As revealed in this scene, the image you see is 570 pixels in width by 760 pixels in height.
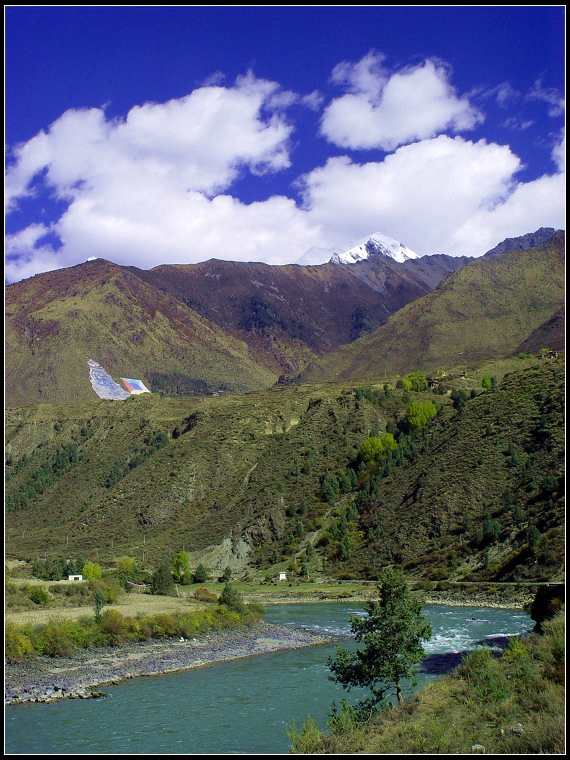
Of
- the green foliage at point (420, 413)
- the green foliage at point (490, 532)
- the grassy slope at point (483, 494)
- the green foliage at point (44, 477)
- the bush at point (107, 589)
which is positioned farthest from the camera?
the green foliage at point (44, 477)

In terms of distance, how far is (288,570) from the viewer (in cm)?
7281

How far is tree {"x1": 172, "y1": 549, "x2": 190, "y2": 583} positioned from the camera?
70.7 metres

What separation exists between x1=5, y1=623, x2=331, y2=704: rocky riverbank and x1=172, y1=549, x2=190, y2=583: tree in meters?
26.5

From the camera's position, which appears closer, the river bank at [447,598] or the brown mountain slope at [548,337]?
the river bank at [447,598]

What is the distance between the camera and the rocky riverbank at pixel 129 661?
29.3 m

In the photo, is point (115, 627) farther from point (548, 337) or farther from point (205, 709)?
point (548, 337)

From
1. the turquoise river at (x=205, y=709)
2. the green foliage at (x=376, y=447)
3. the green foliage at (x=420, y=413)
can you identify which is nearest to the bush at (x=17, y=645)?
the turquoise river at (x=205, y=709)

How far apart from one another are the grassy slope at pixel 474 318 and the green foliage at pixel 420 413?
57062 millimetres

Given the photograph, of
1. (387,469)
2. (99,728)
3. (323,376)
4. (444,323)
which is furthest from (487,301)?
(99,728)

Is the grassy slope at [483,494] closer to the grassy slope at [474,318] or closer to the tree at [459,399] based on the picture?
the tree at [459,399]

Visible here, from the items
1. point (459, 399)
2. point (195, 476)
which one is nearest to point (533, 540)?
point (459, 399)

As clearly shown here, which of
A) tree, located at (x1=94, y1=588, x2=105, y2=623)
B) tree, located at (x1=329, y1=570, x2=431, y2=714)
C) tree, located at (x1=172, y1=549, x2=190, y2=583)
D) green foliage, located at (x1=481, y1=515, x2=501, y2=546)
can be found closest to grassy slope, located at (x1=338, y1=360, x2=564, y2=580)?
green foliage, located at (x1=481, y1=515, x2=501, y2=546)

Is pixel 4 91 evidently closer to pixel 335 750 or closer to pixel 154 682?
pixel 335 750

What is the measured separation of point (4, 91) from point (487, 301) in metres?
174
